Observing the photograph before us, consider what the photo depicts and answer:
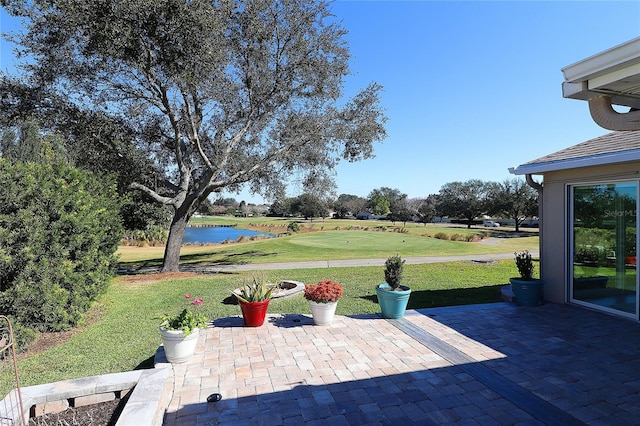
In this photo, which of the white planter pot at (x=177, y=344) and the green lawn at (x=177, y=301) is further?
the green lawn at (x=177, y=301)

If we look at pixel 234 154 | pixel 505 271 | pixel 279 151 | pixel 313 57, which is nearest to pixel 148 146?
pixel 234 154

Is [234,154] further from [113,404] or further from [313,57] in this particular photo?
[113,404]

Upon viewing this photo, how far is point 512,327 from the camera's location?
6.04 m

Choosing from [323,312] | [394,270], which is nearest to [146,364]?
[323,312]

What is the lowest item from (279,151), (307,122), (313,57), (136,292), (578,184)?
(136,292)

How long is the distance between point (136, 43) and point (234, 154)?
5958 millimetres

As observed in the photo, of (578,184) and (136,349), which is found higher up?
(578,184)

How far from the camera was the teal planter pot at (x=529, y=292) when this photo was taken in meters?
7.31

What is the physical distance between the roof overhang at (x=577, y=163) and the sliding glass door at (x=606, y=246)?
0.68 metres

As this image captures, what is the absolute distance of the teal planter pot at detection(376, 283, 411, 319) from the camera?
253 inches

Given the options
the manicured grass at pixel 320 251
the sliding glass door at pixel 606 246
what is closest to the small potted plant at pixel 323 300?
the sliding glass door at pixel 606 246

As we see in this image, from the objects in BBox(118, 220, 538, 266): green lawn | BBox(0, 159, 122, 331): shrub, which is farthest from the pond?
BBox(0, 159, 122, 331): shrub

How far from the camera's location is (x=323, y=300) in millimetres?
6094

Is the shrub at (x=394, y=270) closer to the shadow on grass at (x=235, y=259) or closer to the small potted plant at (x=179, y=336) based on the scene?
the small potted plant at (x=179, y=336)
